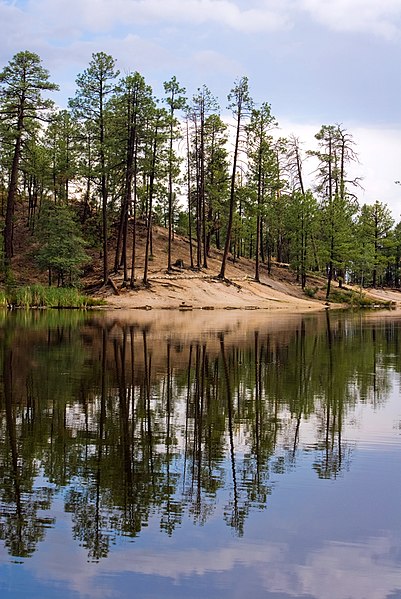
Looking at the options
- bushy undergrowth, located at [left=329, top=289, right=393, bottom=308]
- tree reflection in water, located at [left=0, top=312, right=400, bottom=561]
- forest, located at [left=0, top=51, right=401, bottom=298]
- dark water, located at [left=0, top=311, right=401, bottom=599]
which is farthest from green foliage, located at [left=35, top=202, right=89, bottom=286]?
dark water, located at [left=0, top=311, right=401, bottom=599]

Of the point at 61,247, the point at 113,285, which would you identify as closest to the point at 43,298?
the point at 61,247

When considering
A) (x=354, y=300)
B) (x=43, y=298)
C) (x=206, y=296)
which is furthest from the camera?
(x=354, y=300)

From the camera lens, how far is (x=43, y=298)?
4456cm

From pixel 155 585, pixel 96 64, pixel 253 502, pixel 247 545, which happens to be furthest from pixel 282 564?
pixel 96 64

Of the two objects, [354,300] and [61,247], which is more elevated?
[61,247]

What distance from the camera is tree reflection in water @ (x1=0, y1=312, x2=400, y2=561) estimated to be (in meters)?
6.46

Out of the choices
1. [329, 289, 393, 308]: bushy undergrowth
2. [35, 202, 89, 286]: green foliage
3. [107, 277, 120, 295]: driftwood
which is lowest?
[329, 289, 393, 308]: bushy undergrowth

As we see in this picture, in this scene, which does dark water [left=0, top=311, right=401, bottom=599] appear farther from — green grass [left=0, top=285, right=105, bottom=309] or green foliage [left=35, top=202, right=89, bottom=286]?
green foliage [left=35, top=202, right=89, bottom=286]

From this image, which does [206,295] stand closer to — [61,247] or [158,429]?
[61,247]

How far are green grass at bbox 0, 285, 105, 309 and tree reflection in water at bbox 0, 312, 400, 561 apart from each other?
23.1m

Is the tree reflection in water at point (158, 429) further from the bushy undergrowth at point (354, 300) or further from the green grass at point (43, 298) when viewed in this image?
the bushy undergrowth at point (354, 300)

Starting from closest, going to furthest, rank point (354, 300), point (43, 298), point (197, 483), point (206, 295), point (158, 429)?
point (197, 483) → point (158, 429) → point (43, 298) → point (206, 295) → point (354, 300)

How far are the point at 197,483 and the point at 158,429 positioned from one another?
263 cm

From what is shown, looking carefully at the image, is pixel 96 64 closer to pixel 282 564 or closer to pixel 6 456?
pixel 6 456
